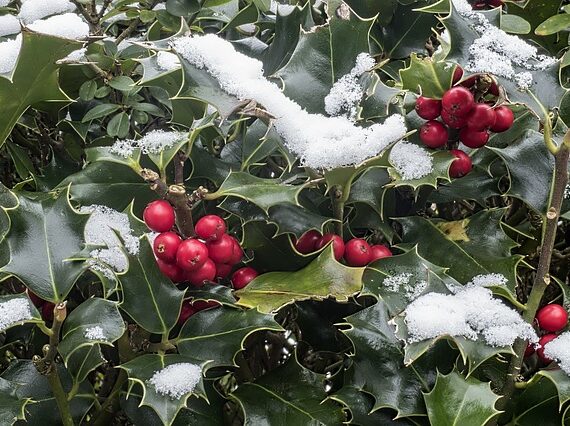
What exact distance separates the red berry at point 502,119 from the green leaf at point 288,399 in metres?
0.48

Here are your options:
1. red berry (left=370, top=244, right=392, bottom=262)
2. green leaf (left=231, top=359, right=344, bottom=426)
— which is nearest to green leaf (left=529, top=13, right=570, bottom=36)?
red berry (left=370, top=244, right=392, bottom=262)

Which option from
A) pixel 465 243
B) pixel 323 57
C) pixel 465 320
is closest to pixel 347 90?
pixel 323 57

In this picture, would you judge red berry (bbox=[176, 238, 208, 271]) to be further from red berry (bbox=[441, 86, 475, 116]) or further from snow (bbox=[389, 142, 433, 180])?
red berry (bbox=[441, 86, 475, 116])

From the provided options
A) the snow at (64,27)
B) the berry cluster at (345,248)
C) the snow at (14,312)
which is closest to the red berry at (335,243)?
the berry cluster at (345,248)

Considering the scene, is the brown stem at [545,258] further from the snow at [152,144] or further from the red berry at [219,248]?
the snow at [152,144]

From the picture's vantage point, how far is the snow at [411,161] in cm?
110

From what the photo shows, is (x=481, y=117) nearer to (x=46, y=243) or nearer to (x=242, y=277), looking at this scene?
(x=242, y=277)

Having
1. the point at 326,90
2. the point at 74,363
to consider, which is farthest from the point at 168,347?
the point at 326,90

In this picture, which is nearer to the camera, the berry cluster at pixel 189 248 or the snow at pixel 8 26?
the berry cluster at pixel 189 248

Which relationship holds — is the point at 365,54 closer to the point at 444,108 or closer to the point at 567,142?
the point at 444,108

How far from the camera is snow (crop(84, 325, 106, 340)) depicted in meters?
0.94

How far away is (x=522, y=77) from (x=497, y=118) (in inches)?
2.8

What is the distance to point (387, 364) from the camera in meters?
1.03

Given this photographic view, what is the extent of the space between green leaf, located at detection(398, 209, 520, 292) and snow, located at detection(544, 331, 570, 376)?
153 millimetres
